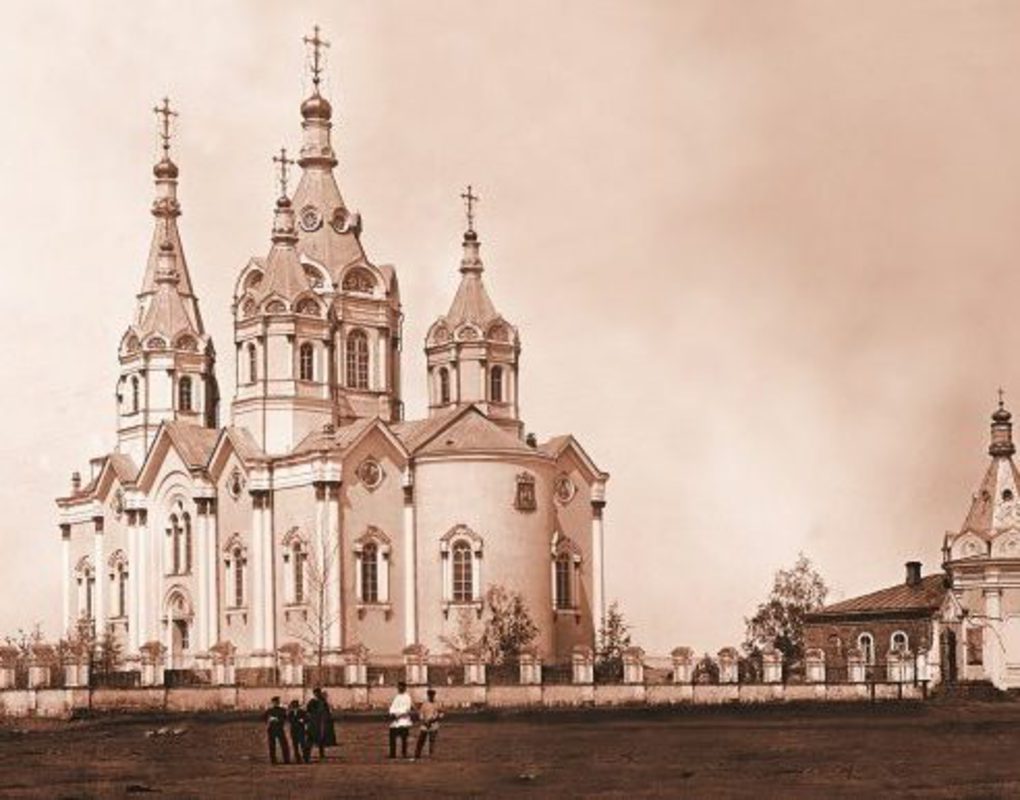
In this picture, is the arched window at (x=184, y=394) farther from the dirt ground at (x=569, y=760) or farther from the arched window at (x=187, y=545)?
the dirt ground at (x=569, y=760)

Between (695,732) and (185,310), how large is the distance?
155 ft

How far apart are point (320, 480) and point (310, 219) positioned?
477 inches

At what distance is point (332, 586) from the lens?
73.9m

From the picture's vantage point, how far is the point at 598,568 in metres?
80.6

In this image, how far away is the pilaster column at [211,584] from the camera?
3046 inches

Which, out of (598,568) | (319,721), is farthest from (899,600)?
(319,721)

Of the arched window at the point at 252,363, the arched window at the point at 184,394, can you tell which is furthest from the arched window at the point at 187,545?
the arched window at the point at 184,394

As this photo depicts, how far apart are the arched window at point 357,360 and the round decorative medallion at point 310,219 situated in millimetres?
4112

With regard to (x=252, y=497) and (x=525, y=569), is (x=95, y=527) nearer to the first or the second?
(x=252, y=497)

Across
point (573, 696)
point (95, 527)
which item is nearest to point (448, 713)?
point (573, 696)

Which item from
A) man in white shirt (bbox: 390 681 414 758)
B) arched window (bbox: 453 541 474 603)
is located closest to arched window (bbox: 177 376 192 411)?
arched window (bbox: 453 541 474 603)

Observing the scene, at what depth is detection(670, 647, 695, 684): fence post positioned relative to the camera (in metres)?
65.7

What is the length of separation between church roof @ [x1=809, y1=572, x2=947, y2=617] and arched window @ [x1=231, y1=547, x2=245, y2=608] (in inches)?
770

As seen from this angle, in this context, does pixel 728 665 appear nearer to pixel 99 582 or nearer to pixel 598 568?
pixel 598 568
